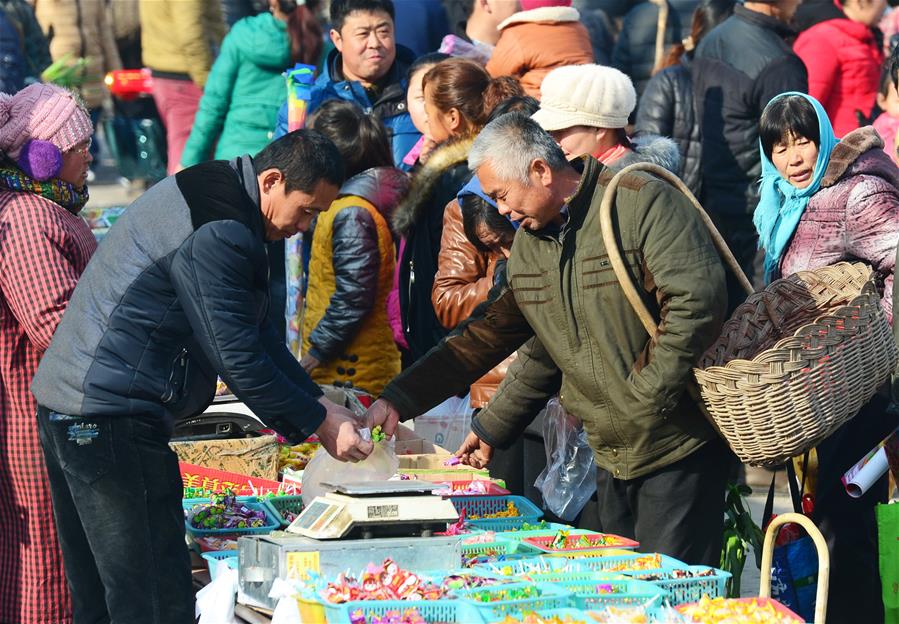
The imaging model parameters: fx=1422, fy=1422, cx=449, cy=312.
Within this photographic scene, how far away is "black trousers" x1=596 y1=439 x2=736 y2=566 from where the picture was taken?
4.05 m

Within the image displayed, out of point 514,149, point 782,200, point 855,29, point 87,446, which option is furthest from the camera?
point 855,29

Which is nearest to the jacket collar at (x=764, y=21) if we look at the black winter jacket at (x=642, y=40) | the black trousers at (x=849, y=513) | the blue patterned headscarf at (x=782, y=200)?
the black winter jacket at (x=642, y=40)

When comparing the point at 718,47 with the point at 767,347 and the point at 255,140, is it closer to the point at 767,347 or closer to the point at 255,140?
the point at 255,140

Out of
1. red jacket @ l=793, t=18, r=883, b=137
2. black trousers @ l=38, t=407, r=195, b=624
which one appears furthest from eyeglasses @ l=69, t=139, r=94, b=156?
red jacket @ l=793, t=18, r=883, b=137

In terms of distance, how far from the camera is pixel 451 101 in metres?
5.73

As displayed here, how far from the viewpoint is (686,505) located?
159 inches

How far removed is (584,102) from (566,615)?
2.27 meters

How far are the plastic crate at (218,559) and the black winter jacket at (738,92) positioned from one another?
4.07 metres

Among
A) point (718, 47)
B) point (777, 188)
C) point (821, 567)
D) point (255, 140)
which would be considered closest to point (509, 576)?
point (821, 567)

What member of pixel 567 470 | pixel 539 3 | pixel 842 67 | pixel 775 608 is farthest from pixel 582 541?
pixel 842 67

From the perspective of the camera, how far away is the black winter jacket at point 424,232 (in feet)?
18.6

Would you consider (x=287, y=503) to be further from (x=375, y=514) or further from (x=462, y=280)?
(x=462, y=280)

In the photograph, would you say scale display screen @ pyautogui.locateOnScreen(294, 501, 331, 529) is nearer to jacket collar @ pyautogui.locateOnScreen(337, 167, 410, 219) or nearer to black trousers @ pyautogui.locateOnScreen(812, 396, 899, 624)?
black trousers @ pyautogui.locateOnScreen(812, 396, 899, 624)

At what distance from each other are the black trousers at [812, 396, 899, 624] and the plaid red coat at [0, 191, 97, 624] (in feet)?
8.33
